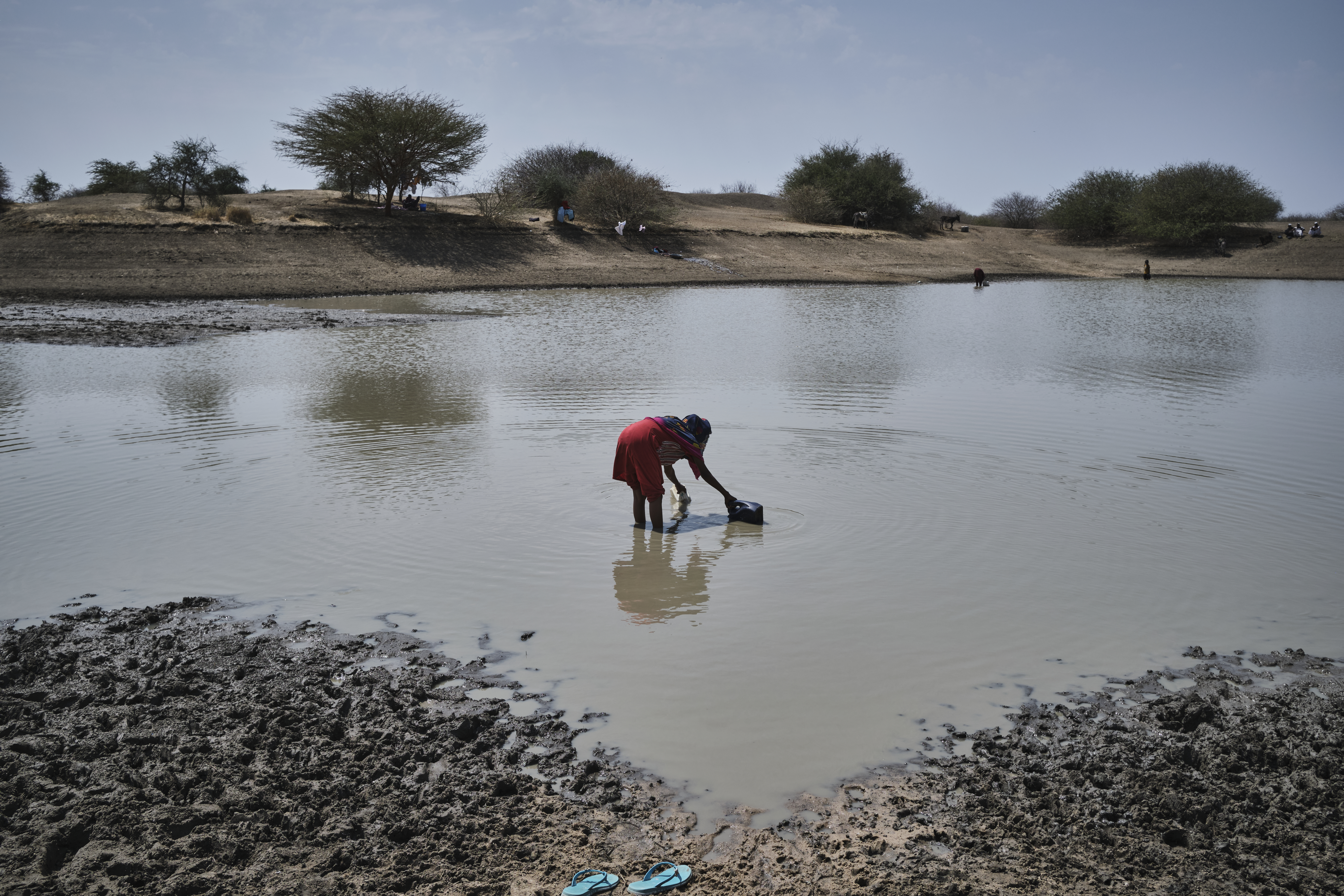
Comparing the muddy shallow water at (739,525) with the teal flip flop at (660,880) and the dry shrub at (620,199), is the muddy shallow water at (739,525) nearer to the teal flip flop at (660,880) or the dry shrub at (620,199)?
the teal flip flop at (660,880)

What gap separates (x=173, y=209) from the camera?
36.0 m

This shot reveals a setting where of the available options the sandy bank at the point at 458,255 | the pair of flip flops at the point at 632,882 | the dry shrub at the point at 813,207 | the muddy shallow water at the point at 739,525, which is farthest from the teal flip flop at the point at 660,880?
the dry shrub at the point at 813,207

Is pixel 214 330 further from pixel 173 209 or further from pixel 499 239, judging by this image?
pixel 173 209

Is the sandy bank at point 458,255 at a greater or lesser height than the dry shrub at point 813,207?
lesser

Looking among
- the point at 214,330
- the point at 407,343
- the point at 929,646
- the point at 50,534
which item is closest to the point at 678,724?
the point at 929,646

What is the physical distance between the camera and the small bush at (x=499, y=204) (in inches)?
1508

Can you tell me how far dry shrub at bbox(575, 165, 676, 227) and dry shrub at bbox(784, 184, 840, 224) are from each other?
487 inches

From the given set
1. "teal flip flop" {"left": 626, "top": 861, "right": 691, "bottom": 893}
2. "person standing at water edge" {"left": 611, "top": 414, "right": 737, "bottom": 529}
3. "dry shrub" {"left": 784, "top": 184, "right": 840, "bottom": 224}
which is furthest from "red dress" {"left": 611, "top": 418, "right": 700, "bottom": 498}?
"dry shrub" {"left": 784, "top": 184, "right": 840, "bottom": 224}

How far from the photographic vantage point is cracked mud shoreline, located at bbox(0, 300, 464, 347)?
17.8m

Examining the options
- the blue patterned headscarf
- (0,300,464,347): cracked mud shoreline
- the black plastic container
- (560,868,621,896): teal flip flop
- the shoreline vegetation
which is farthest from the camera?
the shoreline vegetation

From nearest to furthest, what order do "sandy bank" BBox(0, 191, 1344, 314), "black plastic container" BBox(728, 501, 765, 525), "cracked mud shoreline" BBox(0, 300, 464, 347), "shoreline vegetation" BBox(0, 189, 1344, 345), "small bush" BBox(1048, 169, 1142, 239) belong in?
"black plastic container" BBox(728, 501, 765, 525) < "cracked mud shoreline" BBox(0, 300, 464, 347) < "shoreline vegetation" BBox(0, 189, 1344, 345) < "sandy bank" BBox(0, 191, 1344, 314) < "small bush" BBox(1048, 169, 1142, 239)

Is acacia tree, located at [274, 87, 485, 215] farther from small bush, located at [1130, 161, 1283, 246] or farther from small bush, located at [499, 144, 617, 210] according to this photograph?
small bush, located at [1130, 161, 1283, 246]

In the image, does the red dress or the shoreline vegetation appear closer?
the red dress

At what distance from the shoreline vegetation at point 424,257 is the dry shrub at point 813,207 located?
1.44m
